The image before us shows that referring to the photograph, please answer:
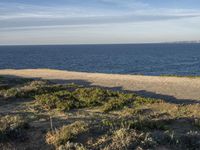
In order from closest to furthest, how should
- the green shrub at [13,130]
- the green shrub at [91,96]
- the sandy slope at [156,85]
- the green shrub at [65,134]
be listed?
the green shrub at [65,134]
the green shrub at [13,130]
the green shrub at [91,96]
the sandy slope at [156,85]

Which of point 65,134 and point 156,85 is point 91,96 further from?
point 65,134

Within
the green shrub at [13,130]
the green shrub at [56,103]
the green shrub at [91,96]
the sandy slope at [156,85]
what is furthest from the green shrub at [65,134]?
the sandy slope at [156,85]

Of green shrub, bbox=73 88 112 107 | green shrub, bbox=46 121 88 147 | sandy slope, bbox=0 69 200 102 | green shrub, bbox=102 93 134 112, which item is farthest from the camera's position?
sandy slope, bbox=0 69 200 102

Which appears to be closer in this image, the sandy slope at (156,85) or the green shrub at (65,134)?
the green shrub at (65,134)

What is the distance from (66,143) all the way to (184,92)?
2021 cm

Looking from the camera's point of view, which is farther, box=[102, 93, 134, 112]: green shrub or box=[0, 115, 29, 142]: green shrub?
box=[102, 93, 134, 112]: green shrub

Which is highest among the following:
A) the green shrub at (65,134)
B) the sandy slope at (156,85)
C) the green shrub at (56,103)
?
the green shrub at (65,134)

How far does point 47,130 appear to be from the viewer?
11.0m

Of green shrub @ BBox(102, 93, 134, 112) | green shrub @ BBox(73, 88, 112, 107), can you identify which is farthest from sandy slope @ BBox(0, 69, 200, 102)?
green shrub @ BBox(102, 93, 134, 112)

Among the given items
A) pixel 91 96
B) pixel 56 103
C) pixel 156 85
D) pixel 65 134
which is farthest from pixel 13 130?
pixel 156 85

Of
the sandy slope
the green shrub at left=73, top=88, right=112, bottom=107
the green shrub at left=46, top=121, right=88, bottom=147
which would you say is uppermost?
the green shrub at left=46, top=121, right=88, bottom=147

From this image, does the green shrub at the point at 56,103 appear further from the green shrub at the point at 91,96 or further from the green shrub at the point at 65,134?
the green shrub at the point at 65,134

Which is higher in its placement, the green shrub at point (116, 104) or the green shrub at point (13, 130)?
the green shrub at point (13, 130)

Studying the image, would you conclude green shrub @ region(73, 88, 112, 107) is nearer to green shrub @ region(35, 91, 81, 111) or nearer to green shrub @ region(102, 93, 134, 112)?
green shrub @ region(35, 91, 81, 111)
